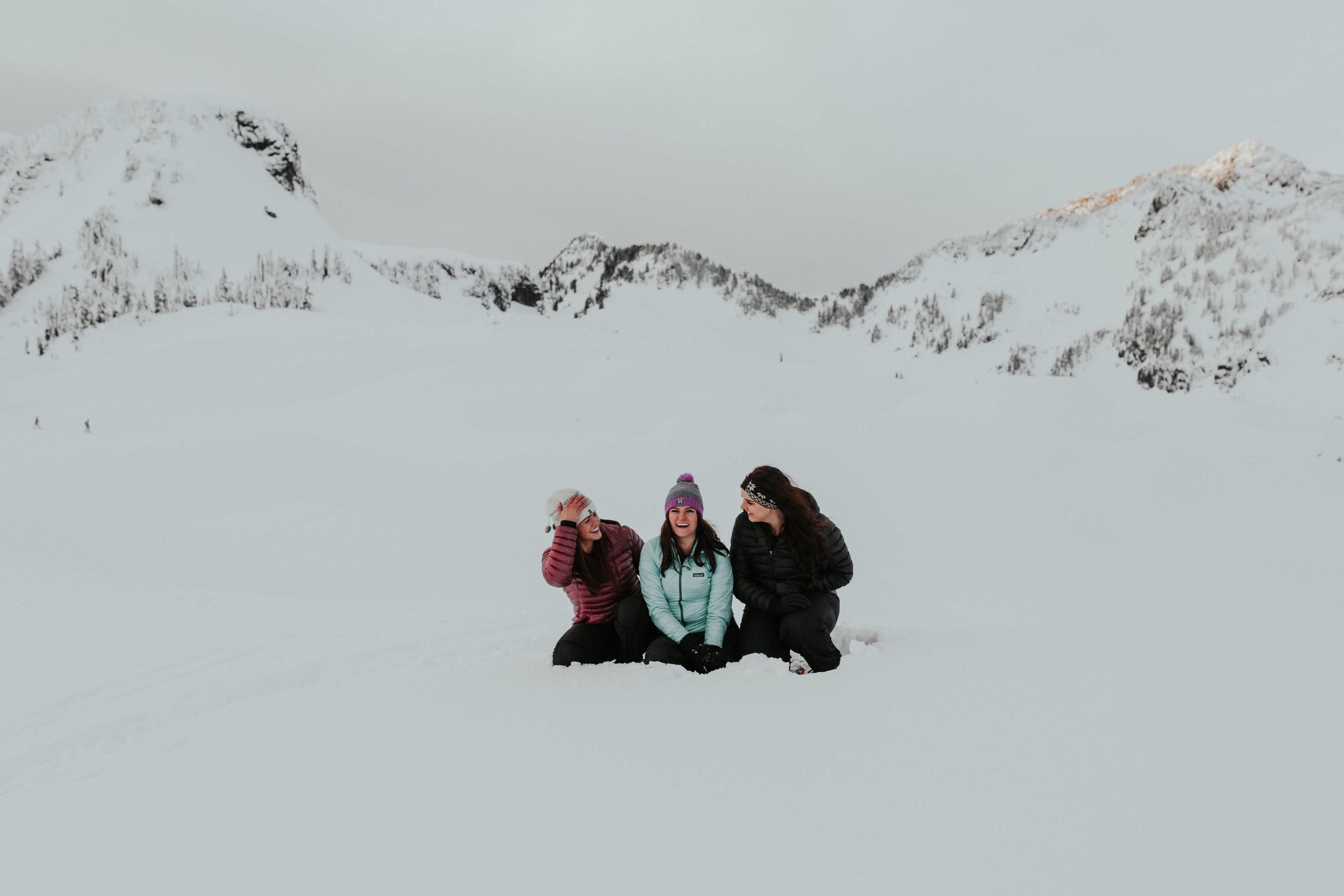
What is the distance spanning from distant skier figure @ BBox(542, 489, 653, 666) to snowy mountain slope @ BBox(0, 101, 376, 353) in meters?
26.6

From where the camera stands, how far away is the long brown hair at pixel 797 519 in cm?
377

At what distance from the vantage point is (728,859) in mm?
2004

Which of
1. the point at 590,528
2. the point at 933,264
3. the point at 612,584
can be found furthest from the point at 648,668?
the point at 933,264

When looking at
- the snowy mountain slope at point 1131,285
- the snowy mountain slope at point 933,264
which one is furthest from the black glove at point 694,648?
the snowy mountain slope at point 1131,285

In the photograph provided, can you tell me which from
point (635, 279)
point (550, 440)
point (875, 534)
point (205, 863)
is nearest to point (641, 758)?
point (205, 863)

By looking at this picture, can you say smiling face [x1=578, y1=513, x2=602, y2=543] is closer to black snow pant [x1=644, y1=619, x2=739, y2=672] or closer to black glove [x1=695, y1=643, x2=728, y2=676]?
black snow pant [x1=644, y1=619, x2=739, y2=672]

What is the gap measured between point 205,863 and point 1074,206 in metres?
72.9

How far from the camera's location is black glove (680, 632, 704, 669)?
3736 mm

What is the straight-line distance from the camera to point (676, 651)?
3.87 meters

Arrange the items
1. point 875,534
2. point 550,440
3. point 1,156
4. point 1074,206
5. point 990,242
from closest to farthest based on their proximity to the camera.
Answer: point 875,534 < point 550,440 < point 1,156 < point 990,242 < point 1074,206

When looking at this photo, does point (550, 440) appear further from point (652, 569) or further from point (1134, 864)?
point (1134, 864)

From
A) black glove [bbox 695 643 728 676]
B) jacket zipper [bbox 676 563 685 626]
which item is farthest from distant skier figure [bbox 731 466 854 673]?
jacket zipper [bbox 676 563 685 626]

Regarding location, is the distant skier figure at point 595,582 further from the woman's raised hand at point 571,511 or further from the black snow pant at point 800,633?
the black snow pant at point 800,633

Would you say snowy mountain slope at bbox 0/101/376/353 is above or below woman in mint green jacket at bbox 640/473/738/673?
above
